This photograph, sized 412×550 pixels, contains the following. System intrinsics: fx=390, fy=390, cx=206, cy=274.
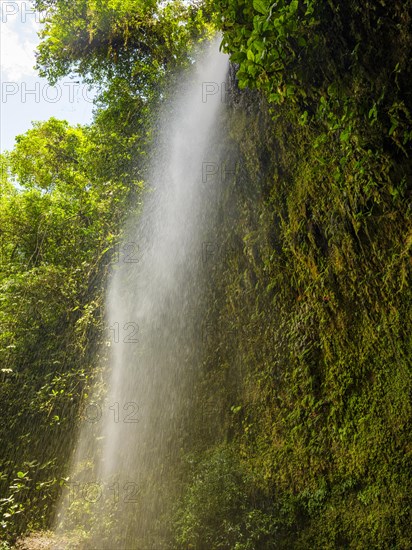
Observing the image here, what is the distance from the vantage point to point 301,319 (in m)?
4.38

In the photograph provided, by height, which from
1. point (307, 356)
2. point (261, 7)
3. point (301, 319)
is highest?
point (261, 7)

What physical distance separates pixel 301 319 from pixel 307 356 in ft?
1.36

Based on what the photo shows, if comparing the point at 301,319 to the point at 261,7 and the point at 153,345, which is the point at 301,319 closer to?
the point at 261,7

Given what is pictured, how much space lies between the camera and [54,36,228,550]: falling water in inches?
208

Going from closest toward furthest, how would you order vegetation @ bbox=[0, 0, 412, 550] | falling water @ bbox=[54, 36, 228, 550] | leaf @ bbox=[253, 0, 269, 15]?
leaf @ bbox=[253, 0, 269, 15] → vegetation @ bbox=[0, 0, 412, 550] → falling water @ bbox=[54, 36, 228, 550]

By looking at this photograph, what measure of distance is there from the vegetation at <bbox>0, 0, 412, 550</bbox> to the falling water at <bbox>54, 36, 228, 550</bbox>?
0.44m

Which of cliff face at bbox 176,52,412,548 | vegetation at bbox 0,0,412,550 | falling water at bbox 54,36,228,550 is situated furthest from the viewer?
falling water at bbox 54,36,228,550

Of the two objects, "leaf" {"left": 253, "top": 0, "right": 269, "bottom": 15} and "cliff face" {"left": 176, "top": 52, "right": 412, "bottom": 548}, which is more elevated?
"leaf" {"left": 253, "top": 0, "right": 269, "bottom": 15}

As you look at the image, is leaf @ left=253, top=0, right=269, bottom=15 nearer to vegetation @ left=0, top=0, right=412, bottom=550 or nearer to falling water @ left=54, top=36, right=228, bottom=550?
vegetation @ left=0, top=0, right=412, bottom=550

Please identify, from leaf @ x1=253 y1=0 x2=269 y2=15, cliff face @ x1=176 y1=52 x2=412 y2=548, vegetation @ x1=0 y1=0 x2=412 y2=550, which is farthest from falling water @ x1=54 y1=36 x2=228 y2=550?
leaf @ x1=253 y1=0 x2=269 y2=15

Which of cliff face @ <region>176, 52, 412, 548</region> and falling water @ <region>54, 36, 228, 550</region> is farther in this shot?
falling water @ <region>54, 36, 228, 550</region>

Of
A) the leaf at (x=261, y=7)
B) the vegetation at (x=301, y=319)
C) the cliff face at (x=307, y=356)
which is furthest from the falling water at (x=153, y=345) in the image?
the leaf at (x=261, y=7)

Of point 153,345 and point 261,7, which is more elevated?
point 261,7

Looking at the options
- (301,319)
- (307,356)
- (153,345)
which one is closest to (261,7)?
(301,319)
